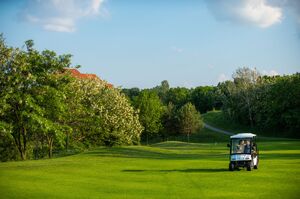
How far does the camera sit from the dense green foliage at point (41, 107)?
38234mm

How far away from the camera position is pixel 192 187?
21094mm

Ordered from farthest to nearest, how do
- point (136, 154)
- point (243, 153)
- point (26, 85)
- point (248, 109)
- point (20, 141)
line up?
1. point (248, 109)
2. point (136, 154)
3. point (20, 141)
4. point (26, 85)
5. point (243, 153)

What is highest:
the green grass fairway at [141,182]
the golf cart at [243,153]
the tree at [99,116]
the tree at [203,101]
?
the tree at [203,101]

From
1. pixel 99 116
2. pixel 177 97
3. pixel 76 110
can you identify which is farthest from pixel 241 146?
pixel 177 97

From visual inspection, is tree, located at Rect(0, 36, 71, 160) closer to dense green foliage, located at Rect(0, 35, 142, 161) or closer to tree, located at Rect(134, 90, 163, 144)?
dense green foliage, located at Rect(0, 35, 142, 161)

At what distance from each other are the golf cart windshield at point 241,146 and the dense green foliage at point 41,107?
16.4 meters

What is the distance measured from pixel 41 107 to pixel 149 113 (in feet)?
183

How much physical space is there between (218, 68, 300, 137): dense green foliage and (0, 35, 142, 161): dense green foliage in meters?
41.3

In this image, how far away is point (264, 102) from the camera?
90500 mm

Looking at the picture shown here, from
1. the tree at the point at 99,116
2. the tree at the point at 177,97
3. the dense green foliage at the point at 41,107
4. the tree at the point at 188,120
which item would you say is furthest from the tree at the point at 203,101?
the dense green foliage at the point at 41,107

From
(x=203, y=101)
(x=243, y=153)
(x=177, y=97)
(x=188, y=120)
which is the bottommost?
(x=243, y=153)

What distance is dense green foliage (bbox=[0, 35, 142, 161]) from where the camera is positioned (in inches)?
1505

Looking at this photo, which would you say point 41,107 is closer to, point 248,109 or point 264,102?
point 264,102

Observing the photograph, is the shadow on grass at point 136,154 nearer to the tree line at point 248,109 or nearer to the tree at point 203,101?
the tree line at point 248,109
